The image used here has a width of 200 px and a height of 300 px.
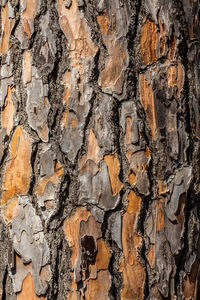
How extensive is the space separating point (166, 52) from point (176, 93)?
0.11m

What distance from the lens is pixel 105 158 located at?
1.23 m

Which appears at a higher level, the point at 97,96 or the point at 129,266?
the point at 97,96

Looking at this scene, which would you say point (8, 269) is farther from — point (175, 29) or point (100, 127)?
point (175, 29)

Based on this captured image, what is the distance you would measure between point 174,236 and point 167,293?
146 mm

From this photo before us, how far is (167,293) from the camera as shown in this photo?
4.06 ft

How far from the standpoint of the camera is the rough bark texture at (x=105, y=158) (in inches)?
48.3

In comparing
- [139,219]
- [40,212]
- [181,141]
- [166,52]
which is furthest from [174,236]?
[166,52]

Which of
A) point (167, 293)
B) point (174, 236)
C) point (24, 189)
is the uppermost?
point (24, 189)

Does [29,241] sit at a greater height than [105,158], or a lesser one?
lesser

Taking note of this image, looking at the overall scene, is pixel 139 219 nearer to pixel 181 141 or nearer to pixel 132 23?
pixel 181 141

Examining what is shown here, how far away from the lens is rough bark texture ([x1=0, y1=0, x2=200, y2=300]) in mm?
1228

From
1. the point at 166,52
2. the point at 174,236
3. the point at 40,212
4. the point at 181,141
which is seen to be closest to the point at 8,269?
the point at 40,212

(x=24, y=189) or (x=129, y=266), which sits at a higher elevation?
(x=24, y=189)

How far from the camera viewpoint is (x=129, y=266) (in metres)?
1.22
